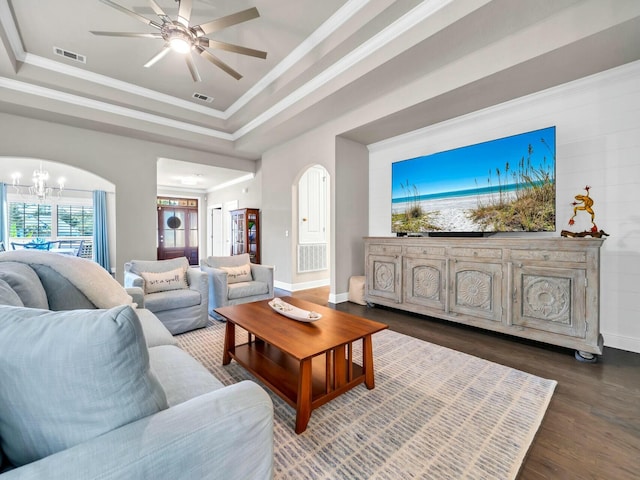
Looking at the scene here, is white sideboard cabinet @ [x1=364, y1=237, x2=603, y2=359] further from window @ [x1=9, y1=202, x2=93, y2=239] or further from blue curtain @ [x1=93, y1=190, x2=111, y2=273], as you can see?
window @ [x1=9, y1=202, x2=93, y2=239]

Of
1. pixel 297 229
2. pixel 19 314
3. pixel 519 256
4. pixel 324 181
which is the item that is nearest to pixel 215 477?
pixel 19 314

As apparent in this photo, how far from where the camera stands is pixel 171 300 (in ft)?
9.52

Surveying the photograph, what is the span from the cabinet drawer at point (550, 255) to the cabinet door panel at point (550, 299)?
9 cm

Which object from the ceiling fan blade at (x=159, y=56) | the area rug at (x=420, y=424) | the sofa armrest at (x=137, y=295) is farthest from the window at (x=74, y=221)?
the area rug at (x=420, y=424)

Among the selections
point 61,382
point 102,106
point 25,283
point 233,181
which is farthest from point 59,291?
point 233,181

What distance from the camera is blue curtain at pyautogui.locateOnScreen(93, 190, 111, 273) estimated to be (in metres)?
7.09

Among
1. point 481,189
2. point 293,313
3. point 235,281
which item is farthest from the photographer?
point 235,281

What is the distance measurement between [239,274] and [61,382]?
3.20 metres

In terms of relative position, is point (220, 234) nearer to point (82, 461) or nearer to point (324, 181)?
point (324, 181)

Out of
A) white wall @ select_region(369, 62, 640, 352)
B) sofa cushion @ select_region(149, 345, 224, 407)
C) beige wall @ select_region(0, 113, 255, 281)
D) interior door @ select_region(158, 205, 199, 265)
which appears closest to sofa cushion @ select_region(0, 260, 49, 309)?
sofa cushion @ select_region(149, 345, 224, 407)

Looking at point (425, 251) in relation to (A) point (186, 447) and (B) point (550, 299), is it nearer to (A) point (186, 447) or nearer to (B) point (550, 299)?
(B) point (550, 299)

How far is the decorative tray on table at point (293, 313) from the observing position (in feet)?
6.70

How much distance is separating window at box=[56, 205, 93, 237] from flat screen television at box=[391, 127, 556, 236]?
8116 mm

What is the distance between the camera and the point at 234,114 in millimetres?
4906
